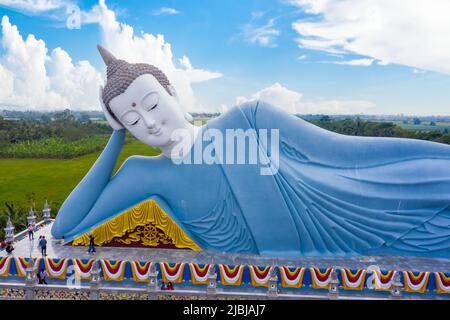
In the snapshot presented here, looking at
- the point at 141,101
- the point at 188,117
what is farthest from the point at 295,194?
the point at 141,101

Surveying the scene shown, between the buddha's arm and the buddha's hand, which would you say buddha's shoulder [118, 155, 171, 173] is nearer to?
the buddha's arm

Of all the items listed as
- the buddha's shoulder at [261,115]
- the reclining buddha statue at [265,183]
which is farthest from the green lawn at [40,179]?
the buddha's shoulder at [261,115]

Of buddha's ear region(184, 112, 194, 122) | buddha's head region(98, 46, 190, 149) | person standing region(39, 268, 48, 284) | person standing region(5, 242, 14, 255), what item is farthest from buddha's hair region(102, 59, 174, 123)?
person standing region(5, 242, 14, 255)

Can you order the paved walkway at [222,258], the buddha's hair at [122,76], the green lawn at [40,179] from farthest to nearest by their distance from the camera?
1. the green lawn at [40,179]
2. the buddha's hair at [122,76]
3. the paved walkway at [222,258]

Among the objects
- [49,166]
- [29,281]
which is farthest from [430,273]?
[49,166]

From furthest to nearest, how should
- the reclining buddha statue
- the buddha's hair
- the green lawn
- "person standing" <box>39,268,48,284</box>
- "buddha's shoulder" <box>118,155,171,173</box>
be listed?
the green lawn
"buddha's shoulder" <box>118,155,171,173</box>
the reclining buddha statue
the buddha's hair
"person standing" <box>39,268,48,284</box>

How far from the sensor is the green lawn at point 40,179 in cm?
2259

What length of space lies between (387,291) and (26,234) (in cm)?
1054

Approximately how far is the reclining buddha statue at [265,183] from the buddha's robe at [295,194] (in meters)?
0.03

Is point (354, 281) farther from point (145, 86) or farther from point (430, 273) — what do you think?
point (145, 86)

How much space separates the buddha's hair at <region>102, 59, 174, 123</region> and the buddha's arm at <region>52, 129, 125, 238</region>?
967 millimetres

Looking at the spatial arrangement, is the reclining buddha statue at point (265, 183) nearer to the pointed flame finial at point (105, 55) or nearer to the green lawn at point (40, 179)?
the pointed flame finial at point (105, 55)

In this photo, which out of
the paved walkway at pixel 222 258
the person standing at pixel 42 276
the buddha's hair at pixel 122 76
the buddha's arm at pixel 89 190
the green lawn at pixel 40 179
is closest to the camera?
the person standing at pixel 42 276

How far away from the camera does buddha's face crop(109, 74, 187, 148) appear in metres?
10.0
